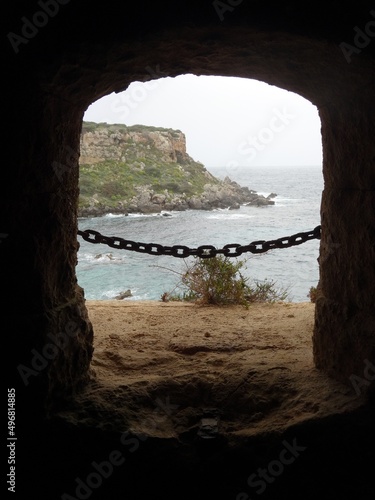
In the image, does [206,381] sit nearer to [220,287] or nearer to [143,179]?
[220,287]

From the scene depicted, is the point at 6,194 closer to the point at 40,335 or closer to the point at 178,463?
the point at 40,335

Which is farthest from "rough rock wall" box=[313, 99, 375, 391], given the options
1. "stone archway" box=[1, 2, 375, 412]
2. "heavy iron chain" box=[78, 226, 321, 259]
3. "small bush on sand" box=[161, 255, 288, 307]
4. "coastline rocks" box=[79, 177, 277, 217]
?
"coastline rocks" box=[79, 177, 277, 217]

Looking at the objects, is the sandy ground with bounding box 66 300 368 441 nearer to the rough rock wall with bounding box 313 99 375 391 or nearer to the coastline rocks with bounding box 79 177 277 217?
the rough rock wall with bounding box 313 99 375 391

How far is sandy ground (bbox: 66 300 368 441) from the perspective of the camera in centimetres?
214

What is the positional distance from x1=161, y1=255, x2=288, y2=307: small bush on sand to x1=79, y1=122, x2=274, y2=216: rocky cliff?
10.9m

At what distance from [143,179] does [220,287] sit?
42.9 feet

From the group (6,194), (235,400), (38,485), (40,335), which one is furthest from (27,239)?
(235,400)

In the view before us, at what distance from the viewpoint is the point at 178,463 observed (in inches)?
79.9

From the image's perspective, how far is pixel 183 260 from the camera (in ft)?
21.5

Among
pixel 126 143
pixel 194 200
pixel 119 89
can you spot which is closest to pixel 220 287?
pixel 119 89

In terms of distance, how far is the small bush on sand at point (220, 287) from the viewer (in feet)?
14.8

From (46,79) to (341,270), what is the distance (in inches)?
63.4

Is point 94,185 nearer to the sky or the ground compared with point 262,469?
nearer to the sky

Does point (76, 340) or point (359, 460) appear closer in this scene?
point (359, 460)
